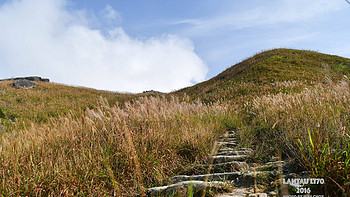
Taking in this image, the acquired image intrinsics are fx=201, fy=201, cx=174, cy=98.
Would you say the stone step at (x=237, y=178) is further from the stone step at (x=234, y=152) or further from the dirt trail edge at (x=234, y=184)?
the stone step at (x=234, y=152)

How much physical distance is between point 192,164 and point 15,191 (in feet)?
Answer: 8.59

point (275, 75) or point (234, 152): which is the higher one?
point (275, 75)

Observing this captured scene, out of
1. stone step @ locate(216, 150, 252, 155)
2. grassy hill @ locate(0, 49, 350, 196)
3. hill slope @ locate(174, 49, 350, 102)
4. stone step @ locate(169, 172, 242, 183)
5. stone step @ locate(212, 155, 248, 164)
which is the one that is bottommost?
stone step @ locate(169, 172, 242, 183)

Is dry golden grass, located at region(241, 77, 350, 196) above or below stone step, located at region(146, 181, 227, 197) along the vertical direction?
above

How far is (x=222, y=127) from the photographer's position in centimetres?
645

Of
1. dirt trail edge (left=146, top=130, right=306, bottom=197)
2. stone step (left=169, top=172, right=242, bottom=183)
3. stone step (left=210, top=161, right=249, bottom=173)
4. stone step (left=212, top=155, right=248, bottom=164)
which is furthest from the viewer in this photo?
stone step (left=212, top=155, right=248, bottom=164)

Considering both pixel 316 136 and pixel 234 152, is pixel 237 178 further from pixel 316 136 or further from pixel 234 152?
pixel 234 152

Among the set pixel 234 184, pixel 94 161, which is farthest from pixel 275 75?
pixel 94 161

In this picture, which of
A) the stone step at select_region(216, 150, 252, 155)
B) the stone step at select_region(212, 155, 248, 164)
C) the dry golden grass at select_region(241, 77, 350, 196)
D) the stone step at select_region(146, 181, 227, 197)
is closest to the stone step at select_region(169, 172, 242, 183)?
the stone step at select_region(146, 181, 227, 197)

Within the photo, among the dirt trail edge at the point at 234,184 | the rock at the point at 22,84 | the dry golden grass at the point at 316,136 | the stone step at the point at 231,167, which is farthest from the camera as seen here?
the rock at the point at 22,84

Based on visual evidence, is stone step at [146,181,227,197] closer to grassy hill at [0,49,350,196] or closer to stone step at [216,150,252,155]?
grassy hill at [0,49,350,196]

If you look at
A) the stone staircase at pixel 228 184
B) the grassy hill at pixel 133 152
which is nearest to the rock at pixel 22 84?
the grassy hill at pixel 133 152

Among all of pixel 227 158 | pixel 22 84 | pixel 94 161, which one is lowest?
pixel 227 158

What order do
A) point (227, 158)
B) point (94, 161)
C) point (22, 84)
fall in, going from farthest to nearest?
point (22, 84), point (227, 158), point (94, 161)
